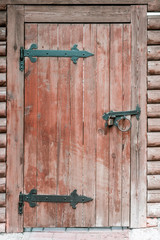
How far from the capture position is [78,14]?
286 centimetres

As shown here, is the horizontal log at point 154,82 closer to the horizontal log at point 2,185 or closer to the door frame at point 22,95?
the door frame at point 22,95

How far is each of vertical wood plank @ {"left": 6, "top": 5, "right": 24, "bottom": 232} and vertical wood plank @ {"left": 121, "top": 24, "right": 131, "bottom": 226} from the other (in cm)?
101

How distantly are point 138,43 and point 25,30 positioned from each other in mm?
1123

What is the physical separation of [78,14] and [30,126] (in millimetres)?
1200

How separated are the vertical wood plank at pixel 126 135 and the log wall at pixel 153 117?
197 millimetres

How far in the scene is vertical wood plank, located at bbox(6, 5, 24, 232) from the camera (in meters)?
2.87

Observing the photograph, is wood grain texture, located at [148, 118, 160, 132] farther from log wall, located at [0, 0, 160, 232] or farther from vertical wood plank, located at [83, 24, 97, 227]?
vertical wood plank, located at [83, 24, 97, 227]

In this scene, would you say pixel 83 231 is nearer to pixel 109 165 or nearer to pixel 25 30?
pixel 109 165

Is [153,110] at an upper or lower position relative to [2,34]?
lower

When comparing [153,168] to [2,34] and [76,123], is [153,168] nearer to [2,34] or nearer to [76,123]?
[76,123]

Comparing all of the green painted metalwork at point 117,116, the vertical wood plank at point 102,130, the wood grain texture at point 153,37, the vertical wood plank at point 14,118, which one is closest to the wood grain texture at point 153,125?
the green painted metalwork at point 117,116

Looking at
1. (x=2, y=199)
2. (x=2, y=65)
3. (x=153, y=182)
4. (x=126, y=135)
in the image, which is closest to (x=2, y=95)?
(x=2, y=65)

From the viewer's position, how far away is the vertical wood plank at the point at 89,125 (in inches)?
113

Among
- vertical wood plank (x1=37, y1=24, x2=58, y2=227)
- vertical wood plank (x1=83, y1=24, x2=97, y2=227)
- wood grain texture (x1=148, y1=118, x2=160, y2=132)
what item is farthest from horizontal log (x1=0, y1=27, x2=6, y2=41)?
wood grain texture (x1=148, y1=118, x2=160, y2=132)
